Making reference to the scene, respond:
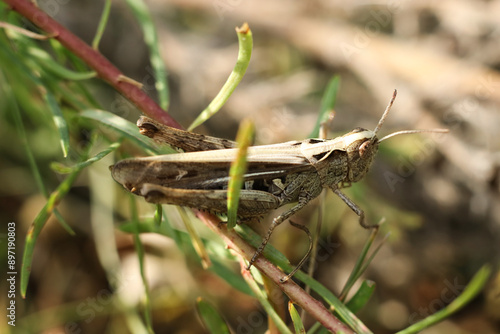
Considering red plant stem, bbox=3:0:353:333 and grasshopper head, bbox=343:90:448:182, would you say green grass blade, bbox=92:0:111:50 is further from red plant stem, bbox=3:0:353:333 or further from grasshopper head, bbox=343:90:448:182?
grasshopper head, bbox=343:90:448:182

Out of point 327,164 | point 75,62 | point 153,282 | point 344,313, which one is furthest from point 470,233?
point 75,62

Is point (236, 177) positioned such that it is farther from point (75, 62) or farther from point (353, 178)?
point (75, 62)

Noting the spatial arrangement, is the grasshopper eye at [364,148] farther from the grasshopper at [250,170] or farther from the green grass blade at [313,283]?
the green grass blade at [313,283]

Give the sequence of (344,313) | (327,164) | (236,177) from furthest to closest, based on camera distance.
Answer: (327,164)
(344,313)
(236,177)

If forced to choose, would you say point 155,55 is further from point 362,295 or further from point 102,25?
point 362,295

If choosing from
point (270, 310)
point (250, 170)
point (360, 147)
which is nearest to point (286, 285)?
point (270, 310)

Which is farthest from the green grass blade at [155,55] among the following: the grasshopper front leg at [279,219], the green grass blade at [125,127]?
the grasshopper front leg at [279,219]
